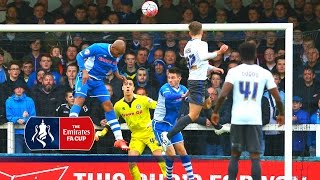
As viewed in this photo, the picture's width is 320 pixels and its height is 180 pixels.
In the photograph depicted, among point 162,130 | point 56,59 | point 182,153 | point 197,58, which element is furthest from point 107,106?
point 197,58

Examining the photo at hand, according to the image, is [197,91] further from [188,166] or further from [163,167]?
[163,167]

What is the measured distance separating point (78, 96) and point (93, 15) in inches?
144

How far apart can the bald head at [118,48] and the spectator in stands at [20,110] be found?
1782mm

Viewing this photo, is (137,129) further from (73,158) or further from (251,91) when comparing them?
(251,91)

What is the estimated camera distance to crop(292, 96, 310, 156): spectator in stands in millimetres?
19141

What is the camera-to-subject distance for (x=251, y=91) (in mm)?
16328

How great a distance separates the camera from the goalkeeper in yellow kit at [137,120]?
19328 millimetres

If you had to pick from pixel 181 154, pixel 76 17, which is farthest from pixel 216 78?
pixel 76 17

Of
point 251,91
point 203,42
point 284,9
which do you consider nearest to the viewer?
point 251,91

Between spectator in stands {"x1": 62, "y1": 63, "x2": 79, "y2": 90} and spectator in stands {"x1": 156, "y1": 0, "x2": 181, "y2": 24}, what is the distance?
3.08 meters

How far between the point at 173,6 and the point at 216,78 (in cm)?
332

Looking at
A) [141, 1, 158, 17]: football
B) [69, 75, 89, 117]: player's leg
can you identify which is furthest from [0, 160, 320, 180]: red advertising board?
[141, 1, 158, 17]: football

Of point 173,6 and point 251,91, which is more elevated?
point 173,6

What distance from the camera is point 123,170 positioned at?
1955 centimetres
